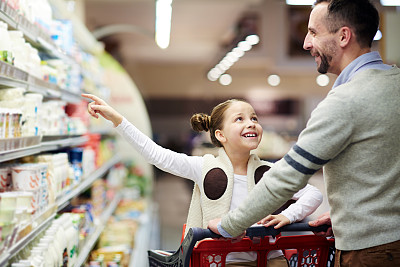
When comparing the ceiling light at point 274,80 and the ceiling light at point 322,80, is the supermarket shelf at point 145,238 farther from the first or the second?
the ceiling light at point 274,80

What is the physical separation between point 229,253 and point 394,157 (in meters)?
0.85

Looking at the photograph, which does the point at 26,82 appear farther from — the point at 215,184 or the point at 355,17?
the point at 355,17

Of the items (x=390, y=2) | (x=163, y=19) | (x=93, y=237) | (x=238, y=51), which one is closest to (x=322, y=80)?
(x=238, y=51)

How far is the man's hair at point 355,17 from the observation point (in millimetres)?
1935

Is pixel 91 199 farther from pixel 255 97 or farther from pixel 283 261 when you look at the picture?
pixel 255 97

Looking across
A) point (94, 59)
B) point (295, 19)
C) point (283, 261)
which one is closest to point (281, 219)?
point (283, 261)

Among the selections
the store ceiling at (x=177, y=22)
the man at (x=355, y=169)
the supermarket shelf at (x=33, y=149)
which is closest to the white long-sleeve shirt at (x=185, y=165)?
the man at (x=355, y=169)

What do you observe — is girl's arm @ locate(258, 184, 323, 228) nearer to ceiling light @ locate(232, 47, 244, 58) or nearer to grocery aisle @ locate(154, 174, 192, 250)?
grocery aisle @ locate(154, 174, 192, 250)

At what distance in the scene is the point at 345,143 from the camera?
1773 millimetres

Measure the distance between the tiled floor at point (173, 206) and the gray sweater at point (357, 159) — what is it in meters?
1.94

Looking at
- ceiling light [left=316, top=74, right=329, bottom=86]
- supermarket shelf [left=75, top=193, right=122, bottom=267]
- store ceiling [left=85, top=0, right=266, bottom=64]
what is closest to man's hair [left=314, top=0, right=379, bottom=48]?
supermarket shelf [left=75, top=193, right=122, bottom=267]

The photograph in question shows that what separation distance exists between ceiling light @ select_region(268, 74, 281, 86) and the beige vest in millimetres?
15060

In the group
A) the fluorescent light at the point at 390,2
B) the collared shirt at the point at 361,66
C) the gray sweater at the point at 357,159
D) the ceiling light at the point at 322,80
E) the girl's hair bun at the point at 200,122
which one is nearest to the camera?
the gray sweater at the point at 357,159

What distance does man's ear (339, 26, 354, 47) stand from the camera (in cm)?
194
